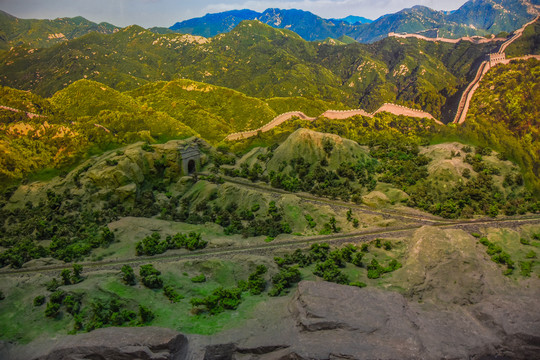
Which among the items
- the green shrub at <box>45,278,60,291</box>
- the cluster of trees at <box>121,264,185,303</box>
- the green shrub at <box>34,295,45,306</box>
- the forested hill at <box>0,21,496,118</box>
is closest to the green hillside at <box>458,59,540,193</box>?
the forested hill at <box>0,21,496,118</box>

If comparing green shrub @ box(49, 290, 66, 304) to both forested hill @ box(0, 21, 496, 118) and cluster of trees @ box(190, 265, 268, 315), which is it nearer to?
cluster of trees @ box(190, 265, 268, 315)

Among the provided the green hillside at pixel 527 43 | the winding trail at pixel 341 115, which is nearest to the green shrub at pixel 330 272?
the winding trail at pixel 341 115

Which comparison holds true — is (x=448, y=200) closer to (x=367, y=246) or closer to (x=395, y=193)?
(x=395, y=193)

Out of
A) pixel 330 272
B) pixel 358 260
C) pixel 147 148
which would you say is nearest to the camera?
pixel 330 272

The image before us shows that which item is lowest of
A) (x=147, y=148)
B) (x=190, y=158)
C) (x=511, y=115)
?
(x=190, y=158)

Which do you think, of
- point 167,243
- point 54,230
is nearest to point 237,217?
point 167,243

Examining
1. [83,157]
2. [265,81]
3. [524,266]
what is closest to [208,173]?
[83,157]

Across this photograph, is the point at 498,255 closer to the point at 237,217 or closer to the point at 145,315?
the point at 237,217

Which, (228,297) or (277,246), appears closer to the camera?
(228,297)
